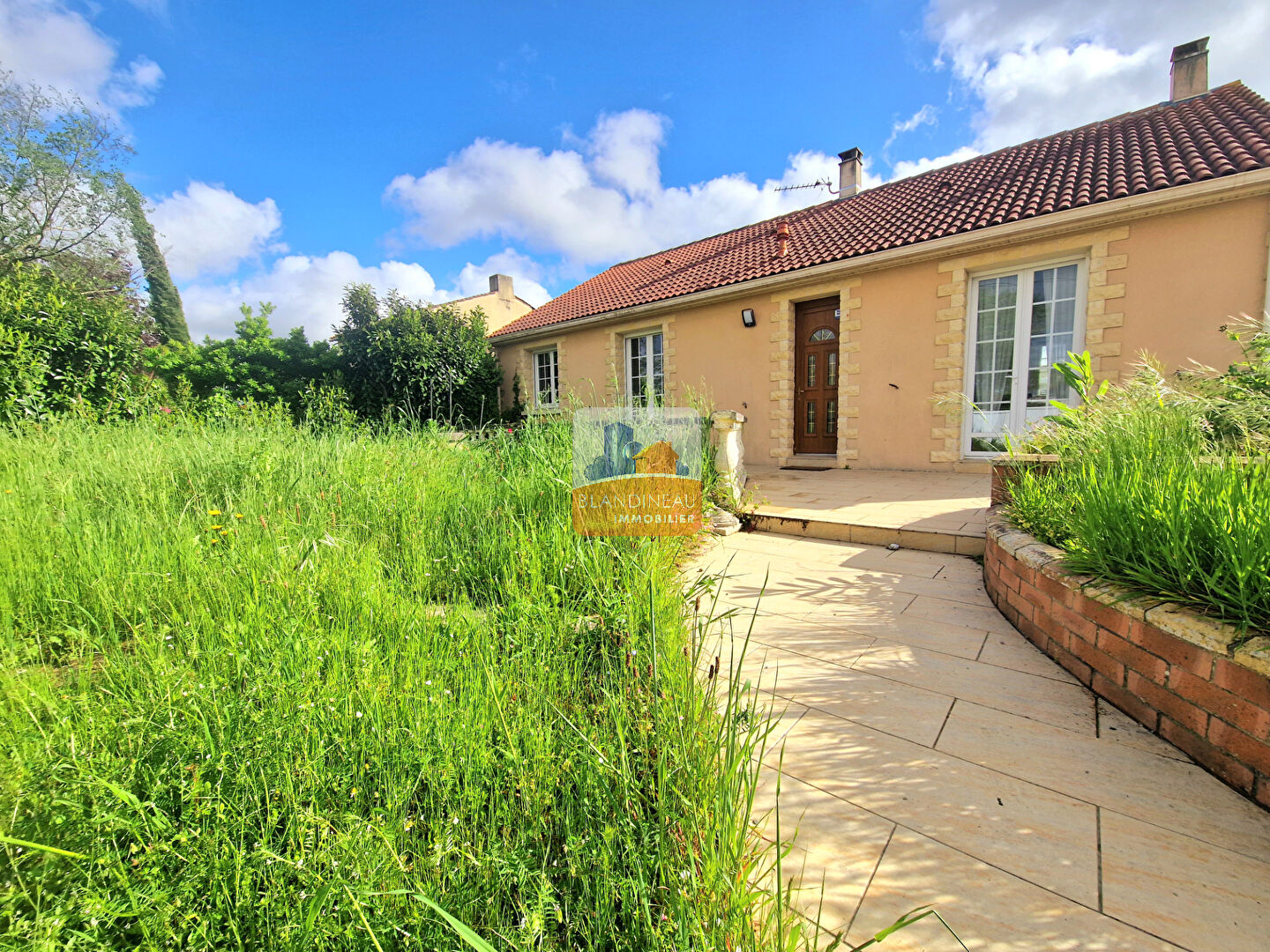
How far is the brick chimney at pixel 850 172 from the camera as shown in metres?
10.0

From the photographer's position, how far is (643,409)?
13.1ft

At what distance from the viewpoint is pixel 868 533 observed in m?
3.83

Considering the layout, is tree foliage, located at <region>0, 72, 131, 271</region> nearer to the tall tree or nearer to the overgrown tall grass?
the tall tree

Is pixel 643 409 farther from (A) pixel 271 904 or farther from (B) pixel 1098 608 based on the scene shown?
(A) pixel 271 904

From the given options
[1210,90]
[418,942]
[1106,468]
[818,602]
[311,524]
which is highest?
[1210,90]

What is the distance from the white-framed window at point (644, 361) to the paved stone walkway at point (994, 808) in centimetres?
753

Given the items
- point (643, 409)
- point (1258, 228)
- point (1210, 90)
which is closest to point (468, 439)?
point (643, 409)

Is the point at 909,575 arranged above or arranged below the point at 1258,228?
below

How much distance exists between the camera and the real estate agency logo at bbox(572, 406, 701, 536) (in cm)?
310

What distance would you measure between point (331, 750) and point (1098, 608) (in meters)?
2.58

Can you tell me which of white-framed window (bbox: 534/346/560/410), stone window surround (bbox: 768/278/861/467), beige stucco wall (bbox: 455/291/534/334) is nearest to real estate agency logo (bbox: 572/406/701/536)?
stone window surround (bbox: 768/278/861/467)

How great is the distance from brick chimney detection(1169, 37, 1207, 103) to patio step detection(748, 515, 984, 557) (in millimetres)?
9040

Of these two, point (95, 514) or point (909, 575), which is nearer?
point (95, 514)

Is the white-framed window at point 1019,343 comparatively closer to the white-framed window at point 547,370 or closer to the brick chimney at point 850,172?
the brick chimney at point 850,172
